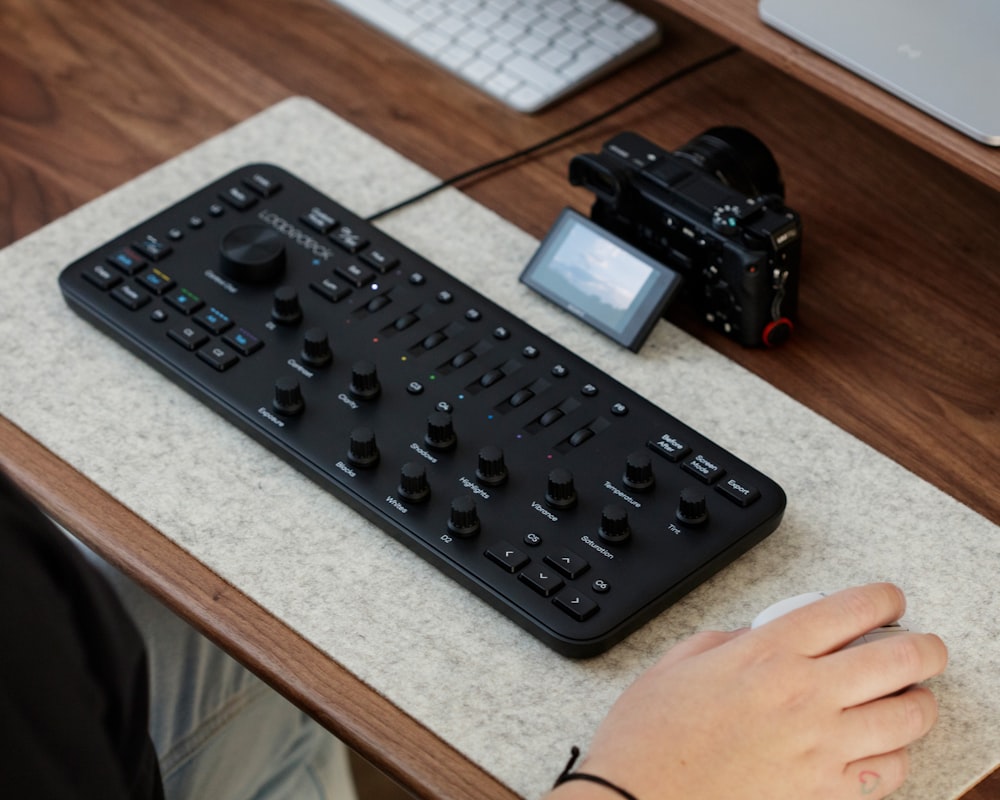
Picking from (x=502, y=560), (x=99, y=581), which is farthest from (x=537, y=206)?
(x=99, y=581)

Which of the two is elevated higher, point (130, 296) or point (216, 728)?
point (130, 296)

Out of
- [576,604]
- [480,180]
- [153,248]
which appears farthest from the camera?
[480,180]

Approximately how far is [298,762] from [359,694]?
33 cm

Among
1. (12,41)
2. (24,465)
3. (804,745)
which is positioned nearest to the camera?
(804,745)

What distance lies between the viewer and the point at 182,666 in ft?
3.34

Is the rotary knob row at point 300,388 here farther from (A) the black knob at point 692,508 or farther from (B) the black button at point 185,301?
(A) the black knob at point 692,508

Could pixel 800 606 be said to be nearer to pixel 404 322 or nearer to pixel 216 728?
pixel 404 322

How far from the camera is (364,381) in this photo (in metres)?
0.87

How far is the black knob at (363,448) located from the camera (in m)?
0.83

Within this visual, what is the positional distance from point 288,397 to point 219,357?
0.22 ft

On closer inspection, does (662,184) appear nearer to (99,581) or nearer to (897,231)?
(897,231)

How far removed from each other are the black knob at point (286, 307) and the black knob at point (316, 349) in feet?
0.09

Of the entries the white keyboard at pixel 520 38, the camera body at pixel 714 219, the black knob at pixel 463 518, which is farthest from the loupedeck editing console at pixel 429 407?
the white keyboard at pixel 520 38

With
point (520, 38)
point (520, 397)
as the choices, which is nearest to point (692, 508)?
point (520, 397)
